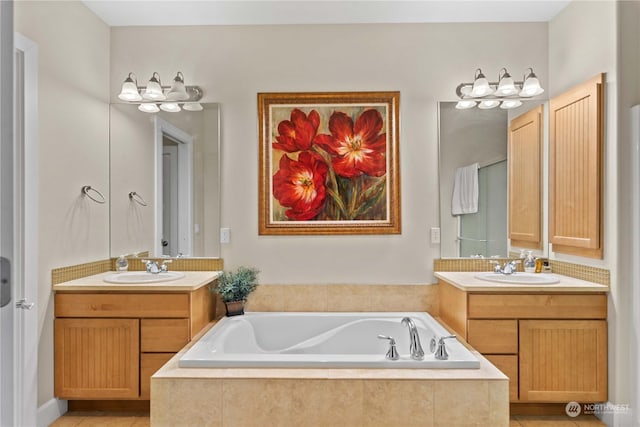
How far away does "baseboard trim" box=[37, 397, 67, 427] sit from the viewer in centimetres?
244

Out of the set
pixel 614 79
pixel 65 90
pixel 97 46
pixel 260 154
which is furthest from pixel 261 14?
pixel 614 79

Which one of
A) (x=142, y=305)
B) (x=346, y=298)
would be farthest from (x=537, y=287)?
(x=142, y=305)

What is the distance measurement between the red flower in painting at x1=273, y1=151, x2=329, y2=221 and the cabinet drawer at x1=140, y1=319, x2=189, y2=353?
1.08m

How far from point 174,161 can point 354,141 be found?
1346mm

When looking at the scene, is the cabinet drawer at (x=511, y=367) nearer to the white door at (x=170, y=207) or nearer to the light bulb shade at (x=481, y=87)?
the light bulb shade at (x=481, y=87)

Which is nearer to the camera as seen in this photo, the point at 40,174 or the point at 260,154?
the point at 40,174

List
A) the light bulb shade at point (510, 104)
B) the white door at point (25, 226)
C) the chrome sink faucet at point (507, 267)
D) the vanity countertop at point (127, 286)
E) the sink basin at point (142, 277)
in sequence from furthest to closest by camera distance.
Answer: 1. the light bulb shade at point (510, 104)
2. the chrome sink faucet at point (507, 267)
3. the sink basin at point (142, 277)
4. the vanity countertop at point (127, 286)
5. the white door at point (25, 226)

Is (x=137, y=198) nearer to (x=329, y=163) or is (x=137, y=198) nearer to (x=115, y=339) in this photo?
(x=115, y=339)

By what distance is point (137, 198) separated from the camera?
3.15 meters

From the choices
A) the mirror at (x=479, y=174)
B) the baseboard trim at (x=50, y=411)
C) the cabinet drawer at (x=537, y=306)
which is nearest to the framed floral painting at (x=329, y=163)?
the mirror at (x=479, y=174)

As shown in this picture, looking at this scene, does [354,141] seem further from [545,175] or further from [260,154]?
[545,175]

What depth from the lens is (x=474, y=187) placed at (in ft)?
10.0

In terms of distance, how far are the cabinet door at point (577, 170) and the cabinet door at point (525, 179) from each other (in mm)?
88

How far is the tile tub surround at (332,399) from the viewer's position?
1.92 meters
